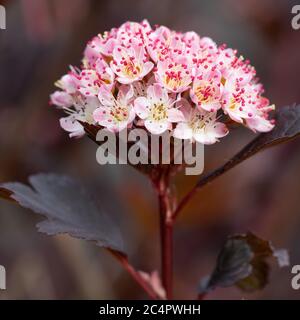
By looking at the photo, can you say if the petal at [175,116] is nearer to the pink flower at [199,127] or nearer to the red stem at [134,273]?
the pink flower at [199,127]

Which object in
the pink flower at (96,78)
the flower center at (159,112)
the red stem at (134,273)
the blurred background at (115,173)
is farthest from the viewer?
the blurred background at (115,173)

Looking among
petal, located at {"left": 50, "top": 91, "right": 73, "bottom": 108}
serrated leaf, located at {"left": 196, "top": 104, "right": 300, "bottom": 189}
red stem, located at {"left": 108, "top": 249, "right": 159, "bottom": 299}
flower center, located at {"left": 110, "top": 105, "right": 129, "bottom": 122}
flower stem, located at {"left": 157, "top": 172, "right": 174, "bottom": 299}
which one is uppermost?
petal, located at {"left": 50, "top": 91, "right": 73, "bottom": 108}

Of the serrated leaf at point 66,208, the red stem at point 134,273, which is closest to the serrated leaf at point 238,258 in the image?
the red stem at point 134,273

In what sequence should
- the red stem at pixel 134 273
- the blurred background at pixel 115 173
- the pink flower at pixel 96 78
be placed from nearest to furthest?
the pink flower at pixel 96 78 < the red stem at pixel 134 273 < the blurred background at pixel 115 173

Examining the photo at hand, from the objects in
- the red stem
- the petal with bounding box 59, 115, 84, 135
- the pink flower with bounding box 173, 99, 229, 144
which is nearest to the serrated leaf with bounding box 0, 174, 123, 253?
the red stem

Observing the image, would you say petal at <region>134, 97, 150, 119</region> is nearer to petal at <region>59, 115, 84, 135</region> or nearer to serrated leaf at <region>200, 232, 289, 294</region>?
petal at <region>59, 115, 84, 135</region>

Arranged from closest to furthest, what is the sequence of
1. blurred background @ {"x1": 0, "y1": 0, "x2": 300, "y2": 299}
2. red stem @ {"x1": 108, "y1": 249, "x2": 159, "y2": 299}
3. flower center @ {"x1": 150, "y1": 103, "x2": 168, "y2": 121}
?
flower center @ {"x1": 150, "y1": 103, "x2": 168, "y2": 121} → red stem @ {"x1": 108, "y1": 249, "x2": 159, "y2": 299} → blurred background @ {"x1": 0, "y1": 0, "x2": 300, "y2": 299}

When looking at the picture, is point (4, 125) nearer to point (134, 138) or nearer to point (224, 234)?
point (224, 234)

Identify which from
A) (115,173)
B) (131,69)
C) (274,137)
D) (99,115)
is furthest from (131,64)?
(115,173)
